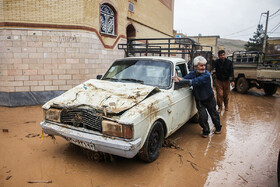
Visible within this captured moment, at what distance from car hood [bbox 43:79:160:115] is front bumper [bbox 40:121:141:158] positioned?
0.37 m

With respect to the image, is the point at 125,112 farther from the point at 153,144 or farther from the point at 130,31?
the point at 130,31

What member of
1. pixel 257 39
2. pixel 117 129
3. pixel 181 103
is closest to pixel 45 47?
pixel 181 103

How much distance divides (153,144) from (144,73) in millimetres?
1422

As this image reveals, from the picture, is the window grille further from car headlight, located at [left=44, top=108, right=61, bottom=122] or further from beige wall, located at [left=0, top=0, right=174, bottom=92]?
car headlight, located at [left=44, top=108, right=61, bottom=122]

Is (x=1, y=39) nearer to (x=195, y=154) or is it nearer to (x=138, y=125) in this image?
(x=138, y=125)

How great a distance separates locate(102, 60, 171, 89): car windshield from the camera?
371 centimetres

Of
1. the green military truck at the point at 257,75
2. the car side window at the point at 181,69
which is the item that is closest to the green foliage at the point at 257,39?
the green military truck at the point at 257,75

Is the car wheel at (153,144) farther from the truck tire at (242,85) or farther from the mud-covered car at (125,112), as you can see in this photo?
the truck tire at (242,85)

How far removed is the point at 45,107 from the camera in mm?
3166

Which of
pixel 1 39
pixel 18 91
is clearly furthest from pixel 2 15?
pixel 18 91

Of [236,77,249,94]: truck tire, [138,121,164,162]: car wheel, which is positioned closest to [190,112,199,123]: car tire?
[138,121,164,162]: car wheel

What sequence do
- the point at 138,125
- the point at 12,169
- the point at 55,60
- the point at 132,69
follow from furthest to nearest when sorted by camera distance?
the point at 55,60
the point at 132,69
the point at 12,169
the point at 138,125

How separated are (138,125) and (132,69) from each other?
5.64ft

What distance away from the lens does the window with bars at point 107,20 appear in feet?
28.8
